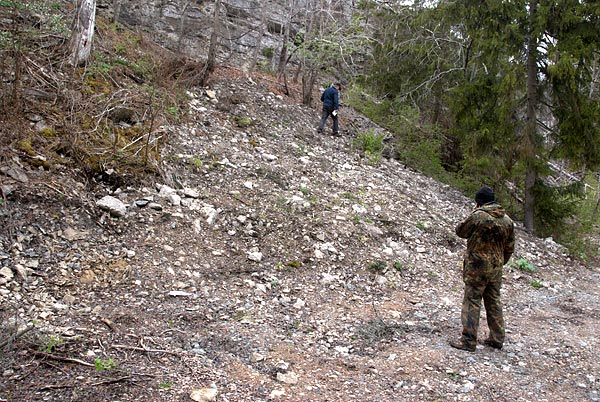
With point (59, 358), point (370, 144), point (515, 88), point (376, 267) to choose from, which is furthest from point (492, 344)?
point (370, 144)

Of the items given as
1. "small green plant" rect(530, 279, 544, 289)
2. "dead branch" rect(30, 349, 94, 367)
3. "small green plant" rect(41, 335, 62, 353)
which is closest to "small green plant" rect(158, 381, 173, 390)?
"dead branch" rect(30, 349, 94, 367)

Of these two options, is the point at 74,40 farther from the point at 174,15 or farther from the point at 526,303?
the point at 174,15

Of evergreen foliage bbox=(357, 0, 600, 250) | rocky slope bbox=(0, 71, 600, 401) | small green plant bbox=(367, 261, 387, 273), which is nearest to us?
rocky slope bbox=(0, 71, 600, 401)

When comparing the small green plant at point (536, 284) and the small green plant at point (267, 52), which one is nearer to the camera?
the small green plant at point (536, 284)

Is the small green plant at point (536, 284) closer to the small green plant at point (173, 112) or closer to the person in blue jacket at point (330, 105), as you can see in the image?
the person in blue jacket at point (330, 105)

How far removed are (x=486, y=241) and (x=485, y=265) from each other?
0.27 metres

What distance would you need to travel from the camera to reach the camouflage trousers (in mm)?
5043

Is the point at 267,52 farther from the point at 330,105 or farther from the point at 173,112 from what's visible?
the point at 173,112

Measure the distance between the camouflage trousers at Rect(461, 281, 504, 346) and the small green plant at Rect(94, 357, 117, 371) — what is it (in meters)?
3.63

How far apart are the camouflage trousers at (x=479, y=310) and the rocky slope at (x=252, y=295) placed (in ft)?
0.68

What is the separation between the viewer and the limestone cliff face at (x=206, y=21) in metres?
14.5

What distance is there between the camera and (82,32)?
840 cm

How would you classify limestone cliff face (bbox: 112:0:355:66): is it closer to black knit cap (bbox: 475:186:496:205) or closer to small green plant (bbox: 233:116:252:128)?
small green plant (bbox: 233:116:252:128)

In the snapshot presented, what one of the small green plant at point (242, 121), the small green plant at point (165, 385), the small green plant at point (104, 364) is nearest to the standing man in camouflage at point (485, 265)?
the small green plant at point (165, 385)
